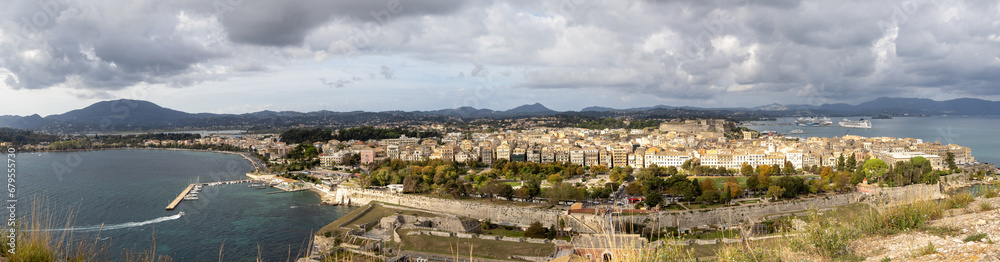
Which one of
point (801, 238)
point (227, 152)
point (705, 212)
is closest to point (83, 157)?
point (227, 152)

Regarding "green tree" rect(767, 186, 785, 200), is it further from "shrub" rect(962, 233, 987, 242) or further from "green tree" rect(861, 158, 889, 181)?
"shrub" rect(962, 233, 987, 242)

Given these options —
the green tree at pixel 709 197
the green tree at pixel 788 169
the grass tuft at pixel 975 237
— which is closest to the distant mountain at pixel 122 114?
the green tree at pixel 709 197

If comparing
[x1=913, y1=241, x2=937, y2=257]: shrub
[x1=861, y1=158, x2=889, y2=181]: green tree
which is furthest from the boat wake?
[x1=861, y1=158, x2=889, y2=181]: green tree

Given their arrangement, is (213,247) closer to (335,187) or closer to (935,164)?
(335,187)

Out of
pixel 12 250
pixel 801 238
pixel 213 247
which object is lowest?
pixel 213 247

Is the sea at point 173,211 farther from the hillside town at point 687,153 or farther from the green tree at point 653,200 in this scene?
the green tree at point 653,200

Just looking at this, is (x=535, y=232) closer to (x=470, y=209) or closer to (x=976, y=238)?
(x=470, y=209)
